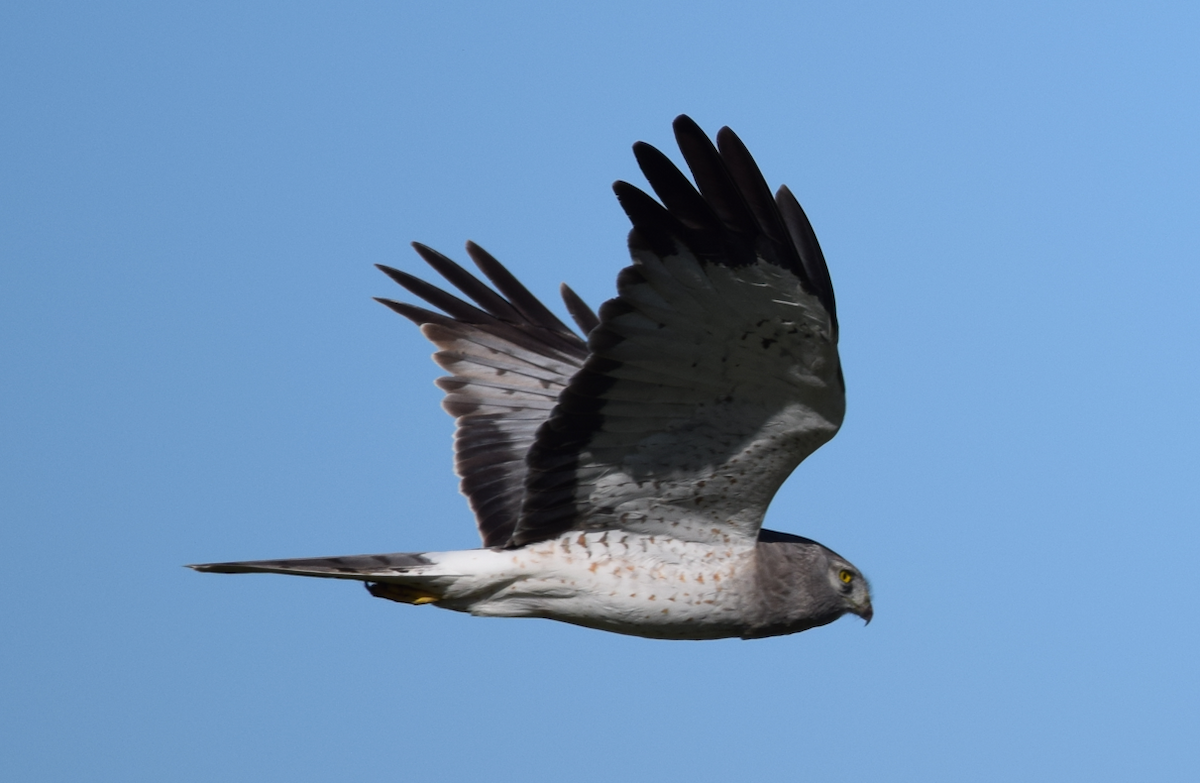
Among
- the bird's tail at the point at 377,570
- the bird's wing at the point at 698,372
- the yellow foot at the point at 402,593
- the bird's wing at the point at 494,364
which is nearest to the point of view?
the bird's wing at the point at 698,372

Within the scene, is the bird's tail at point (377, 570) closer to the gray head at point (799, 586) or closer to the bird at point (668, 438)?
the bird at point (668, 438)

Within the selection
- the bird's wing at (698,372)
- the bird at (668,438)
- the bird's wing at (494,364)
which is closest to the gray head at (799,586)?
the bird at (668,438)

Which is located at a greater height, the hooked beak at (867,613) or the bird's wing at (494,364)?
the bird's wing at (494,364)

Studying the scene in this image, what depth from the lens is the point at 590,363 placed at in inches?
238

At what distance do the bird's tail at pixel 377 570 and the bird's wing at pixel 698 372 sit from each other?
1.67 ft

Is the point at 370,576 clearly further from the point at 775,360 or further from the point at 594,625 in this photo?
the point at 775,360

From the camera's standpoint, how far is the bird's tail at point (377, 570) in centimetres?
621

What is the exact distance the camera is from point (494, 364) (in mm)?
8227

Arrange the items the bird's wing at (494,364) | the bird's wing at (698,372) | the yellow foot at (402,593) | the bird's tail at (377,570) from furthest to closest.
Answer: the bird's wing at (494,364), the yellow foot at (402,593), the bird's tail at (377,570), the bird's wing at (698,372)

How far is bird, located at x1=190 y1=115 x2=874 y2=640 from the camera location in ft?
18.3

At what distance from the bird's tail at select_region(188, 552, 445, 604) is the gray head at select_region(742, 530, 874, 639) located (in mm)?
1582

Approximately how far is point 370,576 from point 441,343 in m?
2.03

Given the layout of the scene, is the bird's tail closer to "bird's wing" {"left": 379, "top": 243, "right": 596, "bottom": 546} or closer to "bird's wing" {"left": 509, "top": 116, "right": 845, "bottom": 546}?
"bird's wing" {"left": 509, "top": 116, "right": 845, "bottom": 546}

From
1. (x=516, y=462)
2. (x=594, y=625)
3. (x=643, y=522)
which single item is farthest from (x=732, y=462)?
(x=516, y=462)
